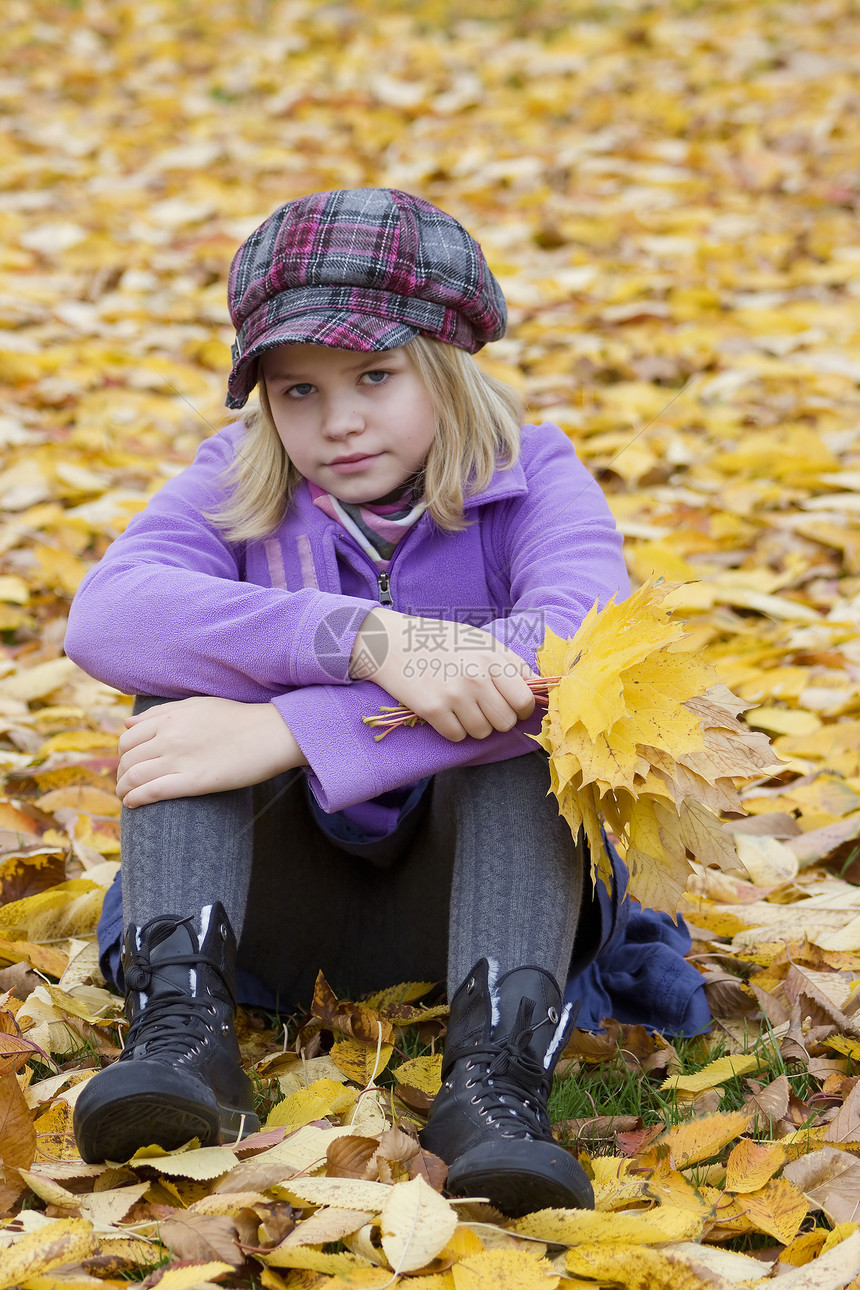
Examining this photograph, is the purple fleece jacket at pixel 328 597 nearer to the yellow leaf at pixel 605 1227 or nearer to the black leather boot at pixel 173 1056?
the black leather boot at pixel 173 1056

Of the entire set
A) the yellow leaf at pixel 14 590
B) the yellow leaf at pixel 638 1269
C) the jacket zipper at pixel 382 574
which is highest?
the jacket zipper at pixel 382 574

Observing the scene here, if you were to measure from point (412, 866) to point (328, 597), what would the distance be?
1.20 ft

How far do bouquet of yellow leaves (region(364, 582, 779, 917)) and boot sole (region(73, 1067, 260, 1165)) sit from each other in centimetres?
45

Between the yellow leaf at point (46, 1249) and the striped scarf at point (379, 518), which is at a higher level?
the striped scarf at point (379, 518)

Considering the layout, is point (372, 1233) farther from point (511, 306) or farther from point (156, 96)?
point (156, 96)

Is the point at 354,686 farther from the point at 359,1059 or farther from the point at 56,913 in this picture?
the point at 56,913

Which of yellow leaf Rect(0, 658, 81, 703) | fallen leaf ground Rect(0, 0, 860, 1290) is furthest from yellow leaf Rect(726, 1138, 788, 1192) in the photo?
yellow leaf Rect(0, 658, 81, 703)

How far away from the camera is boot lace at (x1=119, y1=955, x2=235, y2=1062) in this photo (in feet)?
3.99

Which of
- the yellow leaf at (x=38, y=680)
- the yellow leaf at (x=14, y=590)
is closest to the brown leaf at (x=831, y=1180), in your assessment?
the yellow leaf at (x=38, y=680)

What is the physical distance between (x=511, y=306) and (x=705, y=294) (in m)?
0.67

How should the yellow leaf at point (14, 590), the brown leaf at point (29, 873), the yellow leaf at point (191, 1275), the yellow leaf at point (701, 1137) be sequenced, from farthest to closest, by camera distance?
the yellow leaf at point (14, 590) < the brown leaf at point (29, 873) < the yellow leaf at point (701, 1137) < the yellow leaf at point (191, 1275)

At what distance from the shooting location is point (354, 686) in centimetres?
138

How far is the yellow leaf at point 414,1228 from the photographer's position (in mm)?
1037

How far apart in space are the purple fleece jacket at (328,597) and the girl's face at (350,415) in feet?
0.24
